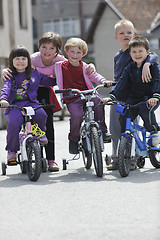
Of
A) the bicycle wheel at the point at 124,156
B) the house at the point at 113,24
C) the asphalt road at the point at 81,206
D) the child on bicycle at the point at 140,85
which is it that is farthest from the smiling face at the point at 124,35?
the house at the point at 113,24

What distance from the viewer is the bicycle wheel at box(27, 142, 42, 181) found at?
6941 millimetres

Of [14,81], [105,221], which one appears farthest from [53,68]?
[105,221]

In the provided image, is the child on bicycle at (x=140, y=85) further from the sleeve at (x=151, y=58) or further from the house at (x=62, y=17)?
the house at (x=62, y=17)

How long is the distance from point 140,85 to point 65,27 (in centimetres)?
5443

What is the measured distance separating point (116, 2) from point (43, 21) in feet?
61.4

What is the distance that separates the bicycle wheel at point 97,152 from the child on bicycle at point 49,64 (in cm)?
97

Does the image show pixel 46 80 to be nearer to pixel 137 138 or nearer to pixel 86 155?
pixel 86 155

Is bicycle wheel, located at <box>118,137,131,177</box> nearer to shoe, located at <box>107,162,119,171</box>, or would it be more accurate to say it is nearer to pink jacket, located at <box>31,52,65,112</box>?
shoe, located at <box>107,162,119,171</box>

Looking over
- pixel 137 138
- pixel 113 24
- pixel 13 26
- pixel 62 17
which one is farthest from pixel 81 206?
pixel 62 17

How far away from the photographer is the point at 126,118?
750 centimetres

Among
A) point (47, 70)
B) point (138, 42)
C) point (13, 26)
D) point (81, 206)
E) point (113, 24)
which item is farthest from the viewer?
point (113, 24)

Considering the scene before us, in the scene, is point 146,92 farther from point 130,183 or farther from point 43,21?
point 43,21

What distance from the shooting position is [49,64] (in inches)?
318

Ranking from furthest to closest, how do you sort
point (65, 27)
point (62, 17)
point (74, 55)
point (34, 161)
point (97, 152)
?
1. point (65, 27)
2. point (62, 17)
3. point (74, 55)
4. point (34, 161)
5. point (97, 152)
